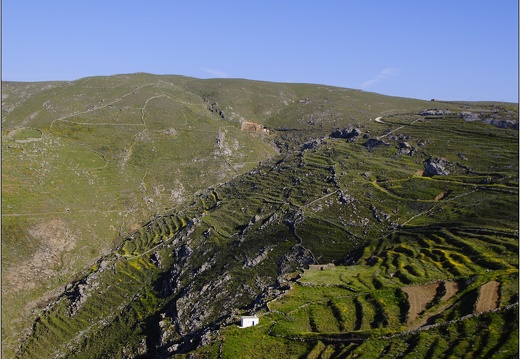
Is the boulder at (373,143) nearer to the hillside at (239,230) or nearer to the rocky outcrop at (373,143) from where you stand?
the rocky outcrop at (373,143)

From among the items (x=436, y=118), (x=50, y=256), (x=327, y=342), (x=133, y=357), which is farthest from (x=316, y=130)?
(x=327, y=342)

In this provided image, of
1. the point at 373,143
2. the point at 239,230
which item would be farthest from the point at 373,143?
the point at 239,230

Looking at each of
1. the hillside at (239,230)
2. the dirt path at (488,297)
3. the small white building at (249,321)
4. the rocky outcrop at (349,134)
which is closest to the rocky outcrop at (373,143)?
the hillside at (239,230)

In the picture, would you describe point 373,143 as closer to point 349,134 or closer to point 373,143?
point 373,143

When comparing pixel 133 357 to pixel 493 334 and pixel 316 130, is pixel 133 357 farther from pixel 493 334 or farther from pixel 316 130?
pixel 316 130

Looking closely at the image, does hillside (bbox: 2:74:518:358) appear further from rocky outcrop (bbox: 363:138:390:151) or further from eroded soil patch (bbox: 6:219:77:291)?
rocky outcrop (bbox: 363:138:390:151)
